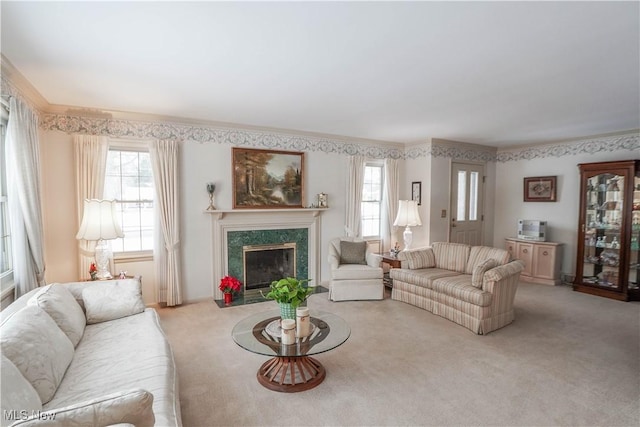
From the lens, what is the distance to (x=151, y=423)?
1322mm

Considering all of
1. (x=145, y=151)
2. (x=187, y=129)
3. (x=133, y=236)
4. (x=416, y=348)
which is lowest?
(x=416, y=348)

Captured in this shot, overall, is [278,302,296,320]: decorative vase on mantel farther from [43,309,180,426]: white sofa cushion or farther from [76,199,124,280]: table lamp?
[76,199,124,280]: table lamp

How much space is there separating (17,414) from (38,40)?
2.30 metres

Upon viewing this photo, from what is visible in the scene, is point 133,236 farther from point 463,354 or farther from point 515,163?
point 515,163

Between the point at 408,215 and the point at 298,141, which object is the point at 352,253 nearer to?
the point at 408,215

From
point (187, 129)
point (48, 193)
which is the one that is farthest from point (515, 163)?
point (48, 193)

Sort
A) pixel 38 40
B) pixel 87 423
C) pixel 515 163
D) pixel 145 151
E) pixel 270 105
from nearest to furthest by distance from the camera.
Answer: pixel 87 423, pixel 38 40, pixel 270 105, pixel 145 151, pixel 515 163

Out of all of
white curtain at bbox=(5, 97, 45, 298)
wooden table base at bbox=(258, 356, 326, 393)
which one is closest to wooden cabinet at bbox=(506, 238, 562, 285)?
wooden table base at bbox=(258, 356, 326, 393)

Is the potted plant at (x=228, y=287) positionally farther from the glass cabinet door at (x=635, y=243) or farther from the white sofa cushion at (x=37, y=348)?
the glass cabinet door at (x=635, y=243)

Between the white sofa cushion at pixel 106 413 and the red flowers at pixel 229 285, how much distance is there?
3.34 meters

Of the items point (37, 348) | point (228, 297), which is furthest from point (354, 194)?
point (37, 348)

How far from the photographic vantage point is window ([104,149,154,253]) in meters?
4.30

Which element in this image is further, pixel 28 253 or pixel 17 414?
pixel 28 253

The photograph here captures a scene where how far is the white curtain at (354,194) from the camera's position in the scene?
5699mm
